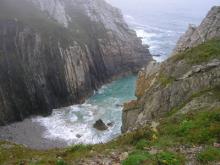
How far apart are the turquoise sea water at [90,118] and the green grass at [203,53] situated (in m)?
27.3

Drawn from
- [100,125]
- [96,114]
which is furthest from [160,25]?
[100,125]

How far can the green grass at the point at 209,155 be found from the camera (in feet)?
54.8

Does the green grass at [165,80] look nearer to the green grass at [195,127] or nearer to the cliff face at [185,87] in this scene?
the cliff face at [185,87]

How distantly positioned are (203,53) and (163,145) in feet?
49.5

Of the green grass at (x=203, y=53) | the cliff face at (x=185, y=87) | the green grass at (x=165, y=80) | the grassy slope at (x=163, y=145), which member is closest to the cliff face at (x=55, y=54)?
the cliff face at (x=185, y=87)

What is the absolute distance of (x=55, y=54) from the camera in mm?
78812

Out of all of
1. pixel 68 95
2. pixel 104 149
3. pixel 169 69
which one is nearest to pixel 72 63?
pixel 68 95

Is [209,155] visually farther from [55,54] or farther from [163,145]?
[55,54]

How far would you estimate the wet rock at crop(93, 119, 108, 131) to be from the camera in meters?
62.7

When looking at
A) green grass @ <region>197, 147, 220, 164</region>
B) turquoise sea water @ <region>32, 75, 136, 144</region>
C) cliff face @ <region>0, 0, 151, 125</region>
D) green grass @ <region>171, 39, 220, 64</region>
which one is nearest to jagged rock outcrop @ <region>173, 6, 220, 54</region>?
green grass @ <region>171, 39, 220, 64</region>

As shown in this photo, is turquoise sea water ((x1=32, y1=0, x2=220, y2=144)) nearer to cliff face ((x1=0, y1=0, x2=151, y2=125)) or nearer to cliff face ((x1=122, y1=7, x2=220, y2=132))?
cliff face ((x1=0, y1=0, x2=151, y2=125))

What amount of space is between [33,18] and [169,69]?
5685 cm

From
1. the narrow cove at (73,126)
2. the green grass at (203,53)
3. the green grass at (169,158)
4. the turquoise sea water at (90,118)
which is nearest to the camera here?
the green grass at (169,158)

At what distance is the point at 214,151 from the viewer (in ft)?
56.2
